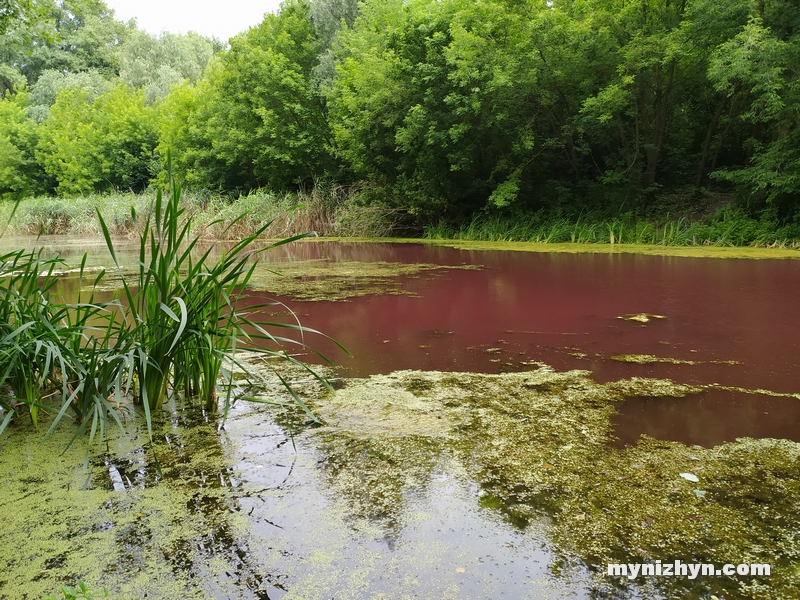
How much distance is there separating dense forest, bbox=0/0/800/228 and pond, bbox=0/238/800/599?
6483mm

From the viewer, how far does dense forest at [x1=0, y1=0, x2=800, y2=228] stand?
8297 millimetres

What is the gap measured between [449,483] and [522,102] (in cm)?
997

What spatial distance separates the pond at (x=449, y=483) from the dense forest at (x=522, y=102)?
6.48 metres

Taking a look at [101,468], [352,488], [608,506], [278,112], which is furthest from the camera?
[278,112]

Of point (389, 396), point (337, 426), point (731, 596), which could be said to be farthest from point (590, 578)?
point (389, 396)

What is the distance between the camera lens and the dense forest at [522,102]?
8.30 meters

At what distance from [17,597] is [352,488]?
713mm

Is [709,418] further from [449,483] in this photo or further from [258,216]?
[258,216]

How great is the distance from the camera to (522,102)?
10.3 meters

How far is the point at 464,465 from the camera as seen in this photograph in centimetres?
157

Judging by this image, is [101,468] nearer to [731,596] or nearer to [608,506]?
[608,506]

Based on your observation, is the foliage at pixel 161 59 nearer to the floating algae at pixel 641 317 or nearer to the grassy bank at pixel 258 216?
the grassy bank at pixel 258 216

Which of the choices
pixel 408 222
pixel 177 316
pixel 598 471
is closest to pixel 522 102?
pixel 408 222

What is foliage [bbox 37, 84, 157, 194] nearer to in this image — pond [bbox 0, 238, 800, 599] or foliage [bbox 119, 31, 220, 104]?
foliage [bbox 119, 31, 220, 104]
